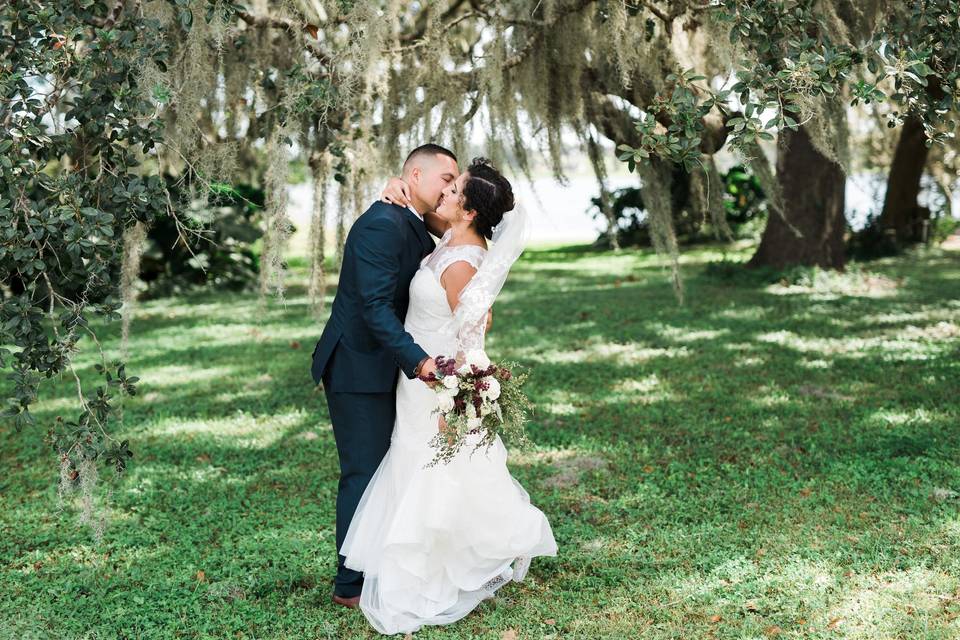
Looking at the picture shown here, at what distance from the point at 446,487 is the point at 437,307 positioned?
63cm

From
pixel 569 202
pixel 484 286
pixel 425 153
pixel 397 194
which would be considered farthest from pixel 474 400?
pixel 569 202

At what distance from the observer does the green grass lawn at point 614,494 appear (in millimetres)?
3398

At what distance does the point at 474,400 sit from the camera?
3.00 metres

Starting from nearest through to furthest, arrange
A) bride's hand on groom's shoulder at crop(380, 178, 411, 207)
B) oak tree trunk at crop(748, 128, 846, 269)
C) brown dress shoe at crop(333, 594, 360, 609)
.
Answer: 1. bride's hand on groom's shoulder at crop(380, 178, 411, 207)
2. brown dress shoe at crop(333, 594, 360, 609)
3. oak tree trunk at crop(748, 128, 846, 269)

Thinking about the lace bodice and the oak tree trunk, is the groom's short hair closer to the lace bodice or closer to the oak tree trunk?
the lace bodice

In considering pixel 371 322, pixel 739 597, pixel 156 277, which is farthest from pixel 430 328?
pixel 156 277

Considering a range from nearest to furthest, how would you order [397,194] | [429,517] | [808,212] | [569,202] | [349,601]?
1. [429,517]
2. [397,194]
3. [349,601]
4. [569,202]
5. [808,212]

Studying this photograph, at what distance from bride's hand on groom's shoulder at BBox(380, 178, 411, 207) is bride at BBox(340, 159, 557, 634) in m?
0.15

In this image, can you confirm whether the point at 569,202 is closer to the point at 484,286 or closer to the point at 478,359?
the point at 484,286

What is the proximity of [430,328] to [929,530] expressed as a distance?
88.8 inches

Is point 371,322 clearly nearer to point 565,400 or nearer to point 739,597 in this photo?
point 739,597

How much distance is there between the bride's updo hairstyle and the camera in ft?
10.6

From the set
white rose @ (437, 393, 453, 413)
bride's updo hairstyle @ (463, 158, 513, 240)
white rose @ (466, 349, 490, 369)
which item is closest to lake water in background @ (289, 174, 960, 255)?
bride's updo hairstyle @ (463, 158, 513, 240)

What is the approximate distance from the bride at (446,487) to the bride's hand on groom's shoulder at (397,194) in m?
0.15
